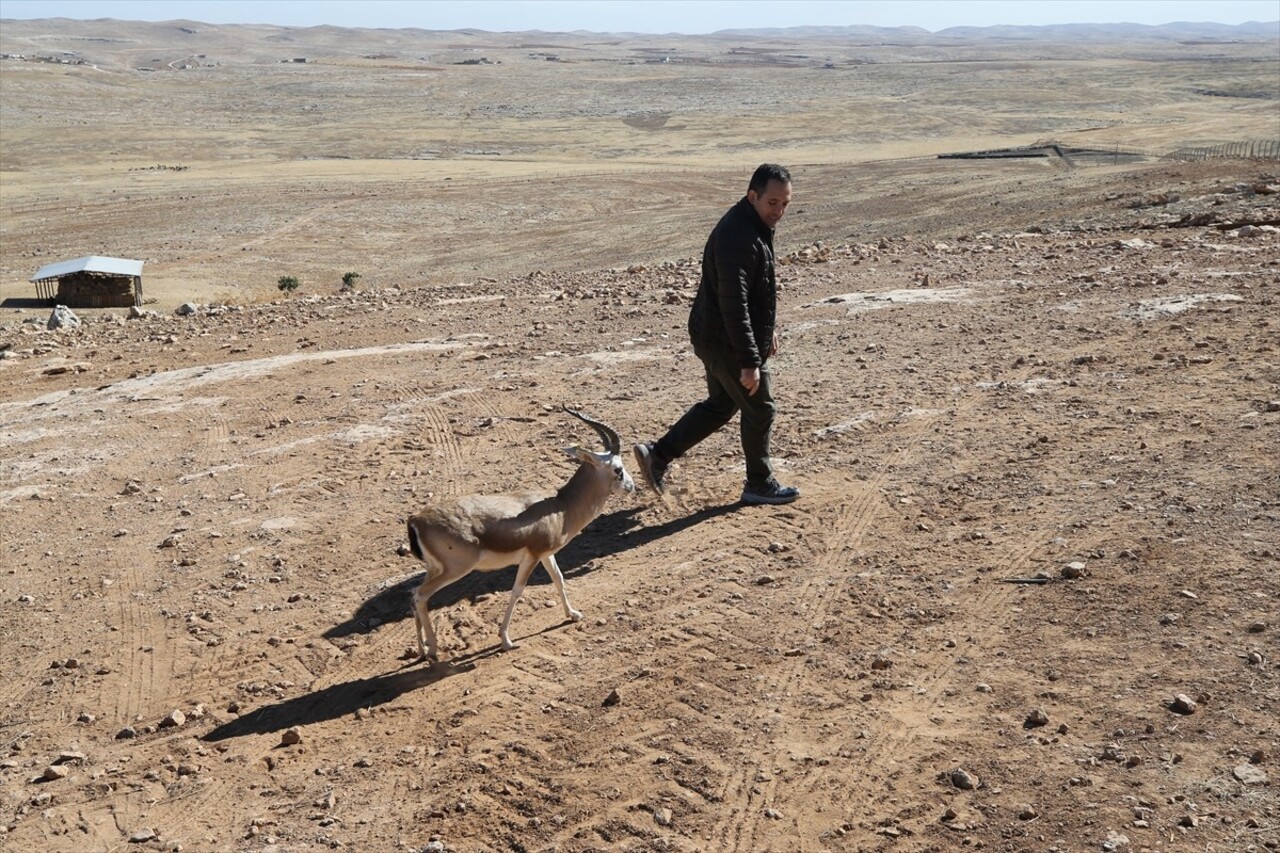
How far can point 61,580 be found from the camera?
9055mm

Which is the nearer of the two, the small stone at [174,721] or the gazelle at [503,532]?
the small stone at [174,721]

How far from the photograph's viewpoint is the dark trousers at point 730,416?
891 cm

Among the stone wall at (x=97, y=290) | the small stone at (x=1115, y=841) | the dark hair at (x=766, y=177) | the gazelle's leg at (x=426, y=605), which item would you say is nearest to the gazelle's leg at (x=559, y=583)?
the gazelle's leg at (x=426, y=605)

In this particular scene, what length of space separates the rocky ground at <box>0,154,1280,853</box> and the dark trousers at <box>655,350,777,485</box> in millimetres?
443

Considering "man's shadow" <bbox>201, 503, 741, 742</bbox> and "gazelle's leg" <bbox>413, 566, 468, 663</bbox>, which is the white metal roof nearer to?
"man's shadow" <bbox>201, 503, 741, 742</bbox>

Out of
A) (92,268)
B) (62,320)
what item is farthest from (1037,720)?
(92,268)

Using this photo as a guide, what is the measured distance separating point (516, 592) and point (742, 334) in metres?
2.51

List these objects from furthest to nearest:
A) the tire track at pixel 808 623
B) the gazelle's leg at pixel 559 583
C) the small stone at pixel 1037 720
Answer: the gazelle's leg at pixel 559 583
the small stone at pixel 1037 720
the tire track at pixel 808 623

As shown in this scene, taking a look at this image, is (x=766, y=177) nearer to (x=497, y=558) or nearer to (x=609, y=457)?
(x=609, y=457)

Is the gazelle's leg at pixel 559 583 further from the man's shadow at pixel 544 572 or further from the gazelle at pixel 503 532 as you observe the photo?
the man's shadow at pixel 544 572

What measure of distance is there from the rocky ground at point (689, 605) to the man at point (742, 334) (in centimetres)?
44

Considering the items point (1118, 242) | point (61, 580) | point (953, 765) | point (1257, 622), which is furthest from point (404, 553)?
point (1118, 242)

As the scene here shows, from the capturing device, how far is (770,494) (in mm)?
9148

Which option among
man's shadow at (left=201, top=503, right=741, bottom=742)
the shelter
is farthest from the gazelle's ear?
the shelter
